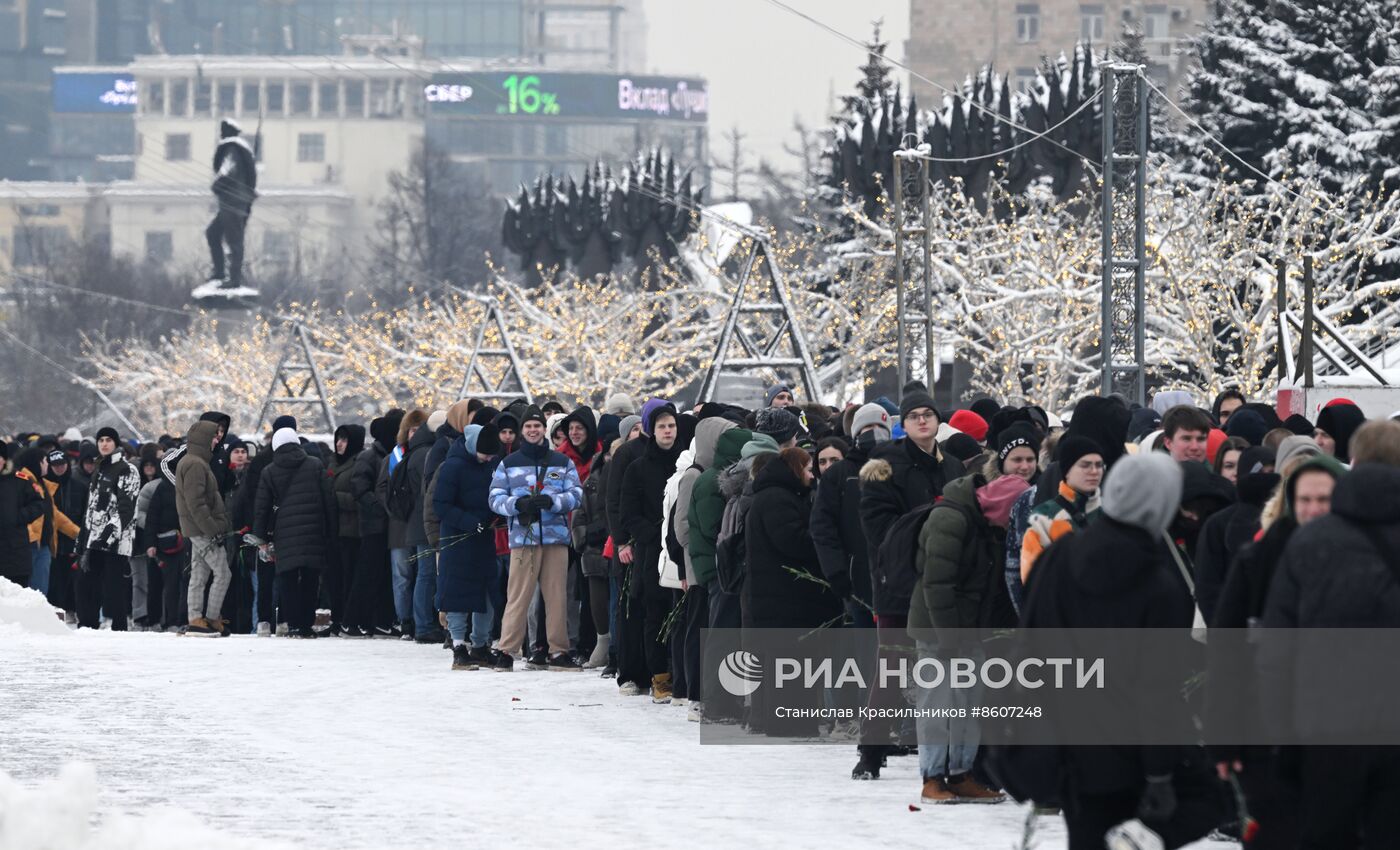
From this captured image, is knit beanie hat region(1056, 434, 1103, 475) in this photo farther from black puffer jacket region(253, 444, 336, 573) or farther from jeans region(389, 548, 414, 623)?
black puffer jacket region(253, 444, 336, 573)

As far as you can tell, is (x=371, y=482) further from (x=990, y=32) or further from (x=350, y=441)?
(x=990, y=32)

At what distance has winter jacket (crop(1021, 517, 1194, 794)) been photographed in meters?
7.17

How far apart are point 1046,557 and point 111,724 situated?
25.3 feet

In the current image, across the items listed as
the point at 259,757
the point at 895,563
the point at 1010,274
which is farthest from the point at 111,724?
the point at 1010,274

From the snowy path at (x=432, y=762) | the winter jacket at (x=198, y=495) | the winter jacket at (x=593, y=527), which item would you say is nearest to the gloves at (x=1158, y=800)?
the snowy path at (x=432, y=762)

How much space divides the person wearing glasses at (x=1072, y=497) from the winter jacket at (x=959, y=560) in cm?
99

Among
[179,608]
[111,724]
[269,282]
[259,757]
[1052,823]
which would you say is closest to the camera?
[1052,823]

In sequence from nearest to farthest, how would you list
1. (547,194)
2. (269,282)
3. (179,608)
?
1. (179,608)
2. (547,194)
3. (269,282)

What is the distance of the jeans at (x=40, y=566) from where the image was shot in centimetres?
2312

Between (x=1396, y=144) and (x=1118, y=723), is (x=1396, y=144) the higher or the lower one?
the higher one

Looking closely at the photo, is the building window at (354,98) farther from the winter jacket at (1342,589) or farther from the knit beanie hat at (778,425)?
the winter jacket at (1342,589)

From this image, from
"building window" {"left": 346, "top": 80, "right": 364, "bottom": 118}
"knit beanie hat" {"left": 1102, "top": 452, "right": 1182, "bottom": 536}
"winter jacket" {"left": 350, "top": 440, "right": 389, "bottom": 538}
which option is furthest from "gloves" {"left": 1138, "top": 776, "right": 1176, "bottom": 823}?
"building window" {"left": 346, "top": 80, "right": 364, "bottom": 118}

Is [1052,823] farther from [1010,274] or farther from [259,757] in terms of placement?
[1010,274]

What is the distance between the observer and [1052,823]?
33.2 feet
